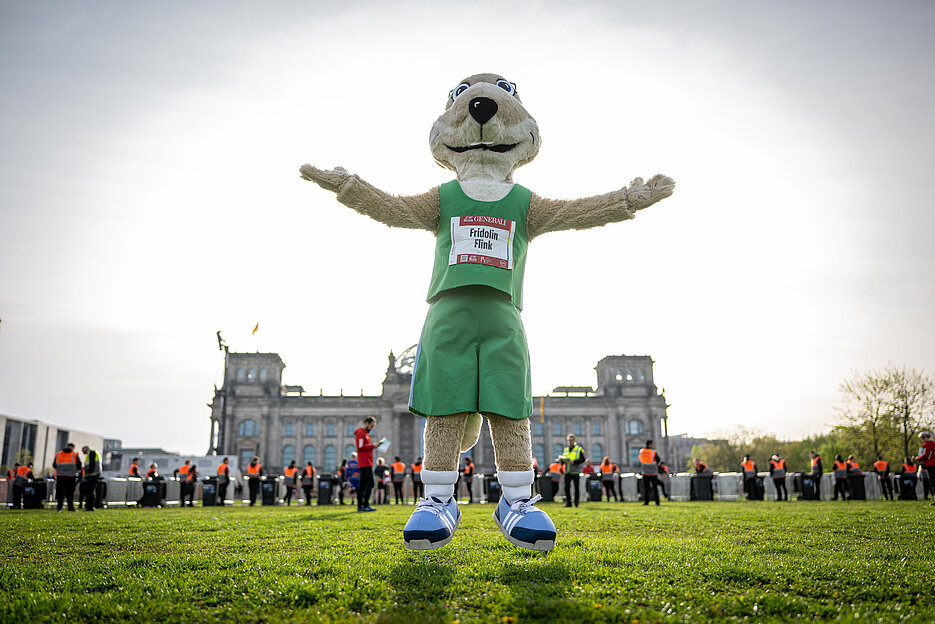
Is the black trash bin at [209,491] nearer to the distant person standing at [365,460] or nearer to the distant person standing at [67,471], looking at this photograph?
the distant person standing at [67,471]

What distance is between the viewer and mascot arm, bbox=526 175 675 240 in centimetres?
479

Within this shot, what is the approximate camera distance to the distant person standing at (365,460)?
45.3 feet

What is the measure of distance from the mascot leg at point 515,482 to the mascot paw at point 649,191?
71.6 inches

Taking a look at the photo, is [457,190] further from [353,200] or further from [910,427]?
[910,427]

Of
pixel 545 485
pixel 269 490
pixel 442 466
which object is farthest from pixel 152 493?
pixel 442 466

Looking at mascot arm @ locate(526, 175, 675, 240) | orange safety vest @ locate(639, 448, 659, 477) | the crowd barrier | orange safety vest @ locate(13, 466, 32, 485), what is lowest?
the crowd barrier

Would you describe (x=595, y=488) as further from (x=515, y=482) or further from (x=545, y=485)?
(x=515, y=482)

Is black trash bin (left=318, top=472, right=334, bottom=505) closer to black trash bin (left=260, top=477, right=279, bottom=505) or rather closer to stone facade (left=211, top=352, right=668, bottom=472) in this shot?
black trash bin (left=260, top=477, right=279, bottom=505)

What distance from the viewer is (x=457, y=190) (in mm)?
4750

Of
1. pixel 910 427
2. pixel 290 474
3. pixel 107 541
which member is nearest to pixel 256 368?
pixel 290 474

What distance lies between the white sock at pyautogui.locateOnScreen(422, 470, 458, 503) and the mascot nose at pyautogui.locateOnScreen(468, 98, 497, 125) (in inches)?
102

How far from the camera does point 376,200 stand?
15.7 feet

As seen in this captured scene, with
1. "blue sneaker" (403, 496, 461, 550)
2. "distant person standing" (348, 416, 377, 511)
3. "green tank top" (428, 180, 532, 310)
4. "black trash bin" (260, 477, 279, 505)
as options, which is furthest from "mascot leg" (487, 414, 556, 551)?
"black trash bin" (260, 477, 279, 505)

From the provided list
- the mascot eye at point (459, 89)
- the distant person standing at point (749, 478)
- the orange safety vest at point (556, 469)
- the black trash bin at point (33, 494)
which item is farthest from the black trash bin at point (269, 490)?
the mascot eye at point (459, 89)
